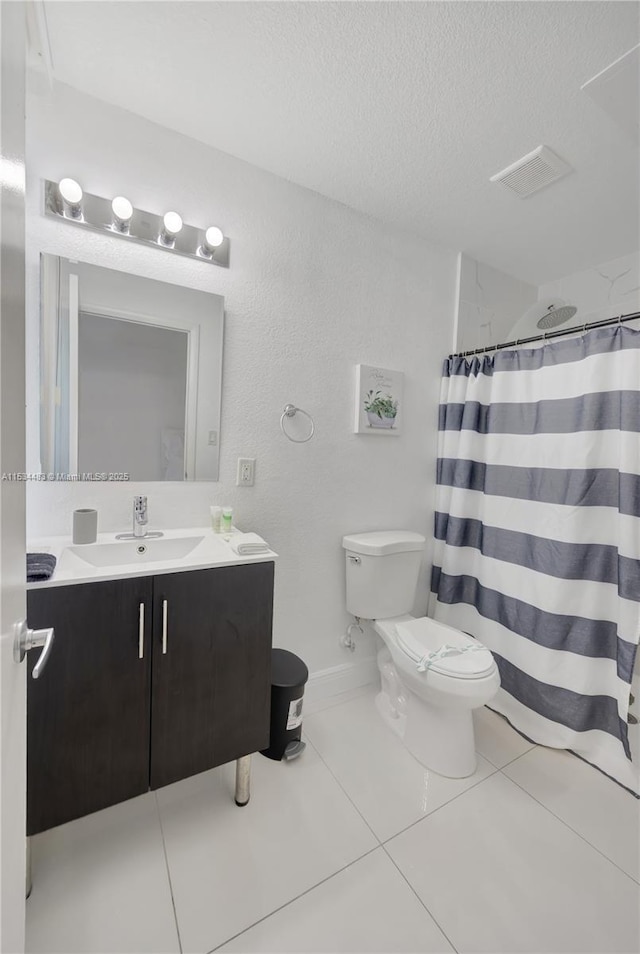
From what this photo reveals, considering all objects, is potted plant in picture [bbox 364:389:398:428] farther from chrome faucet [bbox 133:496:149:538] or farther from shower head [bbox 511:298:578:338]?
chrome faucet [bbox 133:496:149:538]

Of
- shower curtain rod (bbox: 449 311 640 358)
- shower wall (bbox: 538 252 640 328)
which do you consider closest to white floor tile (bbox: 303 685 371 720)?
shower curtain rod (bbox: 449 311 640 358)

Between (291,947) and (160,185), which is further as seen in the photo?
(160,185)

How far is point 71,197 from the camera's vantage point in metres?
1.20

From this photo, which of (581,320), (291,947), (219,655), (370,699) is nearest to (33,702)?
(219,655)

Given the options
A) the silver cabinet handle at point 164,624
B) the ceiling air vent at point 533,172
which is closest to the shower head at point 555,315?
the ceiling air vent at point 533,172

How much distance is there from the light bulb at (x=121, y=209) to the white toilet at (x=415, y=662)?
1.50 m

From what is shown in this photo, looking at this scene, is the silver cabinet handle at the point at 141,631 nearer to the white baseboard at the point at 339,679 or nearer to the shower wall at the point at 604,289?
the white baseboard at the point at 339,679

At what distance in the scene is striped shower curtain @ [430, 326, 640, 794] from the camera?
4.67 ft

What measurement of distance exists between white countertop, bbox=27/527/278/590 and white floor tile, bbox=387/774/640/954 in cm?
103

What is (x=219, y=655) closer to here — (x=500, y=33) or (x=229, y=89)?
(x=229, y=89)

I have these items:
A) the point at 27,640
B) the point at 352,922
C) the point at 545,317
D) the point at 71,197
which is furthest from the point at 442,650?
the point at 71,197

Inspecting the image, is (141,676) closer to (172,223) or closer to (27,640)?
(27,640)

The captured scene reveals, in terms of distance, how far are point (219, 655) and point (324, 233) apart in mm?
1757

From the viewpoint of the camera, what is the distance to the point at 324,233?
5.58ft
